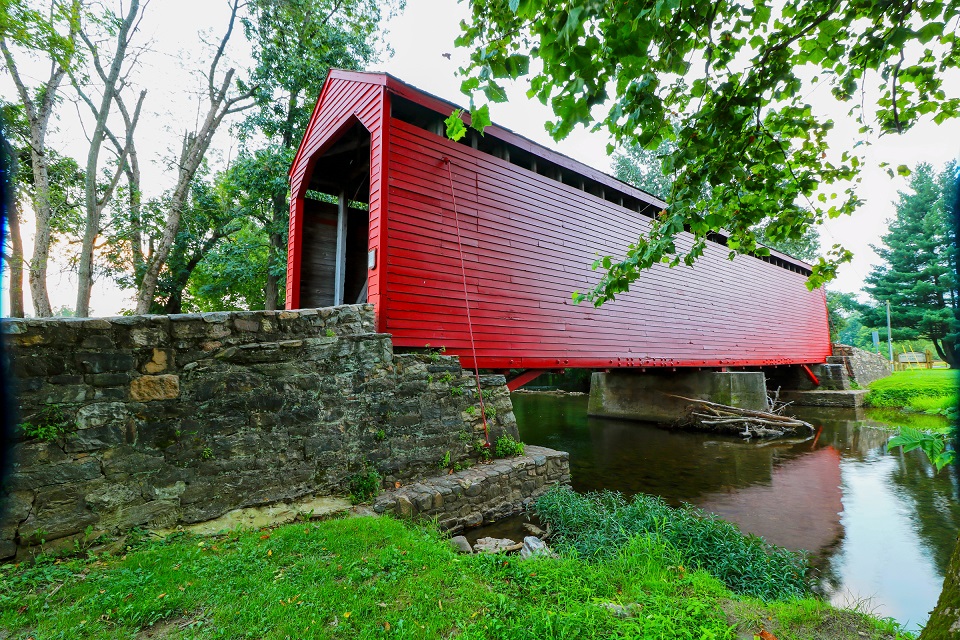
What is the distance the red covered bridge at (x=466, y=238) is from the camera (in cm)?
630

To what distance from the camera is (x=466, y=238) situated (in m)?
7.09

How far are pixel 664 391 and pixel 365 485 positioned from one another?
13.3 metres

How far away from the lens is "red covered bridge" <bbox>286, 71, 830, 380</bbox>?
20.7ft

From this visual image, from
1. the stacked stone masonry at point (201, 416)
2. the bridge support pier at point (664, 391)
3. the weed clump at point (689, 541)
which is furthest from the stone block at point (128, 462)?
the bridge support pier at point (664, 391)

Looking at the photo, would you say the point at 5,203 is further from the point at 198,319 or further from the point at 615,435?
the point at 615,435

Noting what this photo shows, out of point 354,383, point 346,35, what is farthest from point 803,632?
point 346,35

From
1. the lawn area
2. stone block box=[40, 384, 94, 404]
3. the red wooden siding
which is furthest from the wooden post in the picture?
the lawn area

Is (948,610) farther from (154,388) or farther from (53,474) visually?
(53,474)

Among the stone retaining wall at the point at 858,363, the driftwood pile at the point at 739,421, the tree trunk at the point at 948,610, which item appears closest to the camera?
the tree trunk at the point at 948,610

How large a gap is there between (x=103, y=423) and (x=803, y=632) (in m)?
5.55

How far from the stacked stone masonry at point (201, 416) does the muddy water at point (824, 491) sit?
2268 mm

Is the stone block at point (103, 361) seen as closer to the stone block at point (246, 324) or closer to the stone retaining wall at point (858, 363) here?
the stone block at point (246, 324)

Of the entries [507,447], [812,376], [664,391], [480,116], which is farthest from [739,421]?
[480,116]

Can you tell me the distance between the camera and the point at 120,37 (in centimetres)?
1020
